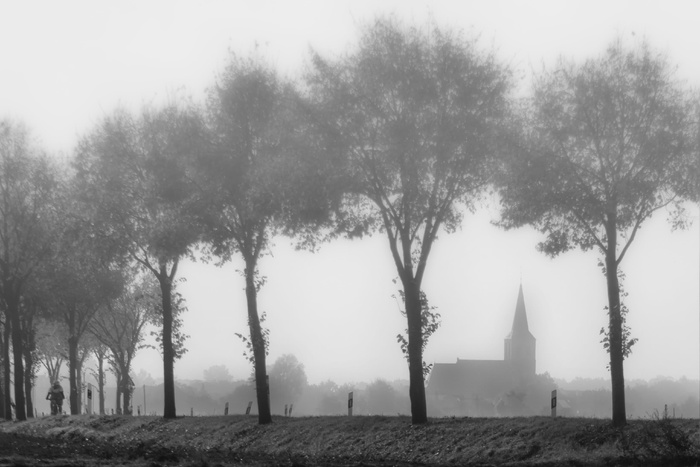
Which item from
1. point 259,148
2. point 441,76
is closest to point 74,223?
point 259,148

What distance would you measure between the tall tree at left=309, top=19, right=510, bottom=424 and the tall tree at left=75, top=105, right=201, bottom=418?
8.96m

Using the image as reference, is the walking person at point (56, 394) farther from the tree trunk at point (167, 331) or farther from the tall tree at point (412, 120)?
the tall tree at point (412, 120)

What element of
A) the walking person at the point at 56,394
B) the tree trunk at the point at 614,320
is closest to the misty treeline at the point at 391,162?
the tree trunk at the point at 614,320

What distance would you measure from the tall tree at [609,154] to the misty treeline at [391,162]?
5 cm

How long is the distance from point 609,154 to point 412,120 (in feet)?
22.0

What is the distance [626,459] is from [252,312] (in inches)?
791

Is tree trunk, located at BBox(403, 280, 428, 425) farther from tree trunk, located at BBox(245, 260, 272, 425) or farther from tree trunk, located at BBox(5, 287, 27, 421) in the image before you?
tree trunk, located at BBox(5, 287, 27, 421)

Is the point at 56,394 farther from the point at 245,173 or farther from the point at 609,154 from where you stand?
the point at 609,154

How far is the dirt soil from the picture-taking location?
79.5 ft

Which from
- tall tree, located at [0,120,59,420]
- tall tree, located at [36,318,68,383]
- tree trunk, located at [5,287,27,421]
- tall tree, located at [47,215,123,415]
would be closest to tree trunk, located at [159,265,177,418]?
tall tree, located at [47,215,123,415]

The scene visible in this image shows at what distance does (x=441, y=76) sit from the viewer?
35.1m

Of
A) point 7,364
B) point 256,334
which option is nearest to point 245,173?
point 256,334

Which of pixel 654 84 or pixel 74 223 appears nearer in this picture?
pixel 654 84

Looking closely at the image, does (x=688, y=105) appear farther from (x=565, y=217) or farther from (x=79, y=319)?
(x=79, y=319)
